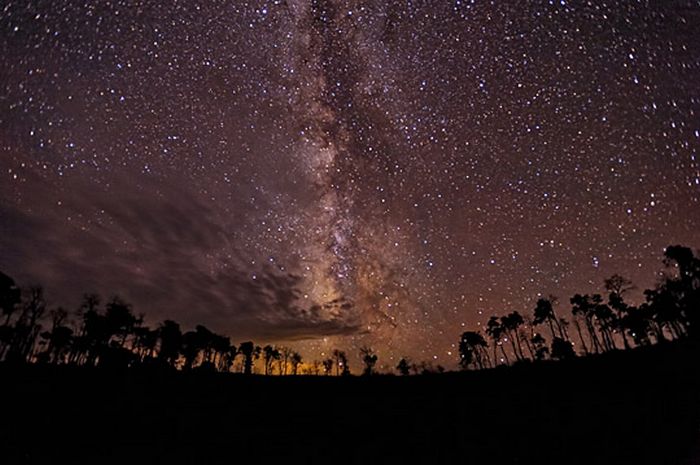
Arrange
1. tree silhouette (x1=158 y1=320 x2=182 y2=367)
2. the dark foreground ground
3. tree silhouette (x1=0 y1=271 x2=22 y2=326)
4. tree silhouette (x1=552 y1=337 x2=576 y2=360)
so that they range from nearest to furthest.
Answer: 1. the dark foreground ground
2. tree silhouette (x1=0 y1=271 x2=22 y2=326)
3. tree silhouette (x1=552 y1=337 x2=576 y2=360)
4. tree silhouette (x1=158 y1=320 x2=182 y2=367)

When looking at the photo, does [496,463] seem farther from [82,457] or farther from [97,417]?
[97,417]

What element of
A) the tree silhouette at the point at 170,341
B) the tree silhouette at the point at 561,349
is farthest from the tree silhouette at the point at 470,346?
the tree silhouette at the point at 170,341

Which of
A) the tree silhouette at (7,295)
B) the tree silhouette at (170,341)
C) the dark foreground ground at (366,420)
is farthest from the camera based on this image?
the tree silhouette at (170,341)

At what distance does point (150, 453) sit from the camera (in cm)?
2102

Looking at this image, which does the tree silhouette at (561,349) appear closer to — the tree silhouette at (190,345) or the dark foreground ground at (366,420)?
the dark foreground ground at (366,420)

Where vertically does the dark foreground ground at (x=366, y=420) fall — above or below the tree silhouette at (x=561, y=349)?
below

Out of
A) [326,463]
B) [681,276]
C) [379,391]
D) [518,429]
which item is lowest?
[326,463]

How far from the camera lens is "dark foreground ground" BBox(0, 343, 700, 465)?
1833 centimetres

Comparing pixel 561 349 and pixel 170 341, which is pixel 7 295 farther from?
pixel 561 349

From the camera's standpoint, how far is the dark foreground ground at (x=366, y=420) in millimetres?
18328

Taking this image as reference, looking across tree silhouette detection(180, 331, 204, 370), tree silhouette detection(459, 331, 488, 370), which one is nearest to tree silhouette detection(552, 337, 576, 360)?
tree silhouette detection(459, 331, 488, 370)

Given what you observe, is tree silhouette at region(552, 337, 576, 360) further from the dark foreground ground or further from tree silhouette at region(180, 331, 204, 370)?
tree silhouette at region(180, 331, 204, 370)

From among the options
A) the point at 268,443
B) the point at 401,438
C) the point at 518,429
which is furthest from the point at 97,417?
the point at 518,429

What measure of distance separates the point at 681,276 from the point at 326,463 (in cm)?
5822
